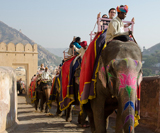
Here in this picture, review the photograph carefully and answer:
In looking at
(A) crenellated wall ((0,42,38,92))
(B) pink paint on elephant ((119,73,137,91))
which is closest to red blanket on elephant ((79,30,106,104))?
(B) pink paint on elephant ((119,73,137,91))

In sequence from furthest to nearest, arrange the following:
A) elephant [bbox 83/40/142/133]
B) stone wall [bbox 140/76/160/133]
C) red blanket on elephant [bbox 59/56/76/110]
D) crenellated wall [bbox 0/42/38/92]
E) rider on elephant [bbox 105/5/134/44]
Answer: crenellated wall [bbox 0/42/38/92]
red blanket on elephant [bbox 59/56/76/110]
stone wall [bbox 140/76/160/133]
rider on elephant [bbox 105/5/134/44]
elephant [bbox 83/40/142/133]

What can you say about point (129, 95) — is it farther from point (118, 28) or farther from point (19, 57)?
point (19, 57)

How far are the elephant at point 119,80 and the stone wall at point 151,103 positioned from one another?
8.72ft

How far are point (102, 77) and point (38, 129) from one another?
450 centimetres

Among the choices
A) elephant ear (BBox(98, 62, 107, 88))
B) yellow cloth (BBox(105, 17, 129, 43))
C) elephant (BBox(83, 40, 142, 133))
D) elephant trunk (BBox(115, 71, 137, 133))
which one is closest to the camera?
elephant trunk (BBox(115, 71, 137, 133))

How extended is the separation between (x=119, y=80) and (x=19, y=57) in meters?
33.4

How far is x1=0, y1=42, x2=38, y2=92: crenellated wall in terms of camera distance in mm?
35500

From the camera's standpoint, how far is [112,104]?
4977 mm

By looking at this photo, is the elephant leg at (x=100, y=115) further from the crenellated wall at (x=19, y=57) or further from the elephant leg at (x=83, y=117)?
the crenellated wall at (x=19, y=57)

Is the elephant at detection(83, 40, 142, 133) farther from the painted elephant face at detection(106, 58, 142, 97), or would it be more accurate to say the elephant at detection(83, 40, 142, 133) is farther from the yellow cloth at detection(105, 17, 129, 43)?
the yellow cloth at detection(105, 17, 129, 43)

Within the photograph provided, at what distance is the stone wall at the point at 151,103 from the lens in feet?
23.1

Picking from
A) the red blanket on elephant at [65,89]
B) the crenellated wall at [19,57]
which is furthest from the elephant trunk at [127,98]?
the crenellated wall at [19,57]

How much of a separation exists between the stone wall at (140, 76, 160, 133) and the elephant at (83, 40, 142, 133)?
2657 millimetres

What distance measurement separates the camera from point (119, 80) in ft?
12.5
